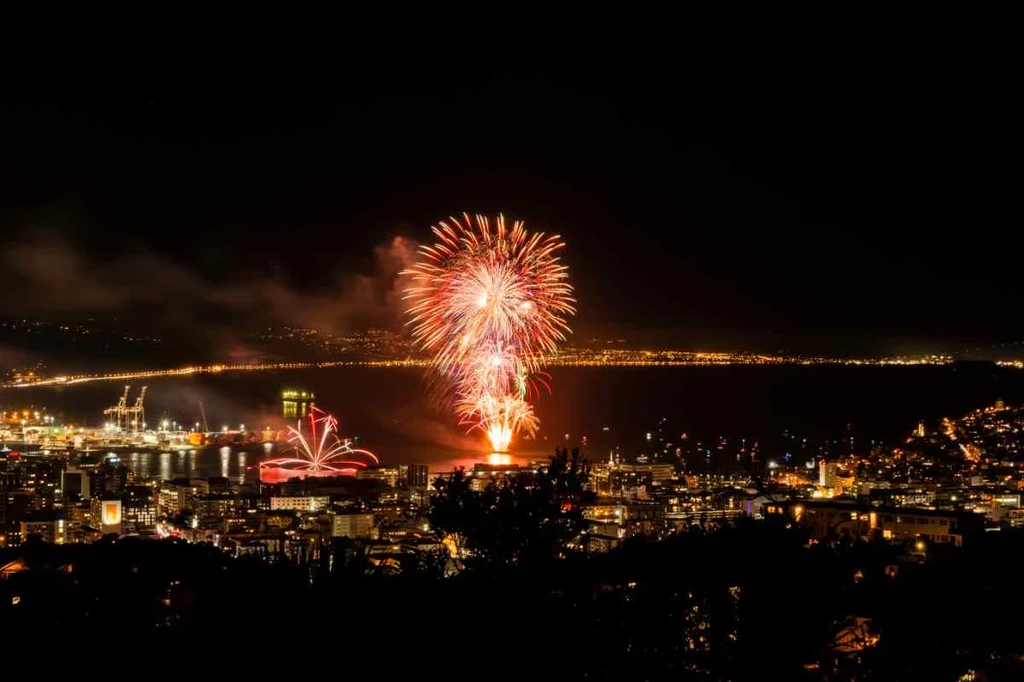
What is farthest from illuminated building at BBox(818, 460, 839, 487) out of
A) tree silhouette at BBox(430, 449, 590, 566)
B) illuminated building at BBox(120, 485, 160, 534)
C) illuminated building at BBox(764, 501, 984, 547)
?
tree silhouette at BBox(430, 449, 590, 566)

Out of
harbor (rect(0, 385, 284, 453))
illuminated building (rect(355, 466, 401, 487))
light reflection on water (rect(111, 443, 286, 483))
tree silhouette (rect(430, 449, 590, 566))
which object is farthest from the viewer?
harbor (rect(0, 385, 284, 453))

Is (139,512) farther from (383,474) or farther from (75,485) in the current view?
(383,474)

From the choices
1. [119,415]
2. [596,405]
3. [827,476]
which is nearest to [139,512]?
[827,476]

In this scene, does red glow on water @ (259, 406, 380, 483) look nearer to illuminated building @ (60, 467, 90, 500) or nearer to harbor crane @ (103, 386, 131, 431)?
illuminated building @ (60, 467, 90, 500)

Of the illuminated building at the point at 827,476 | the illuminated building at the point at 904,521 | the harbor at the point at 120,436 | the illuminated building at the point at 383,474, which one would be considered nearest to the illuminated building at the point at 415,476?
the illuminated building at the point at 383,474

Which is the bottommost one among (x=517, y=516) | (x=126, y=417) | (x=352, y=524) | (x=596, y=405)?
(x=352, y=524)

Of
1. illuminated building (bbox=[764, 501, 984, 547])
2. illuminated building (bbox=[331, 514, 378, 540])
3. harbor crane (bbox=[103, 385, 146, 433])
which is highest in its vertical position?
harbor crane (bbox=[103, 385, 146, 433])

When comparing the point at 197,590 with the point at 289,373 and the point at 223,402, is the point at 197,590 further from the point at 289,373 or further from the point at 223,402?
the point at 289,373
